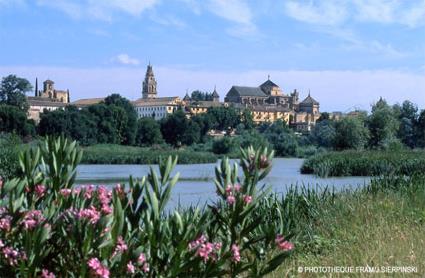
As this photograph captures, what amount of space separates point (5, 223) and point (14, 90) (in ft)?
378

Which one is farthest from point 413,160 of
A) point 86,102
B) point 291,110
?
point 86,102

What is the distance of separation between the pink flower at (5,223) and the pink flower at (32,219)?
Answer: 6cm

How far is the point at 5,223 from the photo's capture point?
258 centimetres

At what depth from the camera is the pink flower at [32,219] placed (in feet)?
8.29

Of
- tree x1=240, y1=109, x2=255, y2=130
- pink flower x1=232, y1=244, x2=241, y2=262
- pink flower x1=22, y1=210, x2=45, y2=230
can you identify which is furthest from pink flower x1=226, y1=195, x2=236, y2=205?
tree x1=240, y1=109, x2=255, y2=130

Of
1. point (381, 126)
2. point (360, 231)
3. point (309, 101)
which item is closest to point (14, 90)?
point (381, 126)

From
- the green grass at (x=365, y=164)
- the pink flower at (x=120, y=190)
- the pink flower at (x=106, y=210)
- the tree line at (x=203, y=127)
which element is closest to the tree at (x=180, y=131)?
the tree line at (x=203, y=127)

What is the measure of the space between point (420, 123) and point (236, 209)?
244 feet

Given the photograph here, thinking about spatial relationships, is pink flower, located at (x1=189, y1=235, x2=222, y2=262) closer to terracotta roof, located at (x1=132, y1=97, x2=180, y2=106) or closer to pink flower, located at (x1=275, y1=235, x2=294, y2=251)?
pink flower, located at (x1=275, y1=235, x2=294, y2=251)

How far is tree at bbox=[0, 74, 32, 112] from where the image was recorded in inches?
4323

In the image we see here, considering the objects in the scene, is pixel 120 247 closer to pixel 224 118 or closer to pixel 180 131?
pixel 180 131

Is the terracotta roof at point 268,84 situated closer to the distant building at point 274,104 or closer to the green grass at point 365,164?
the distant building at point 274,104

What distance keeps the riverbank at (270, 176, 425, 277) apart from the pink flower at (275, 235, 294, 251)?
4.74ft

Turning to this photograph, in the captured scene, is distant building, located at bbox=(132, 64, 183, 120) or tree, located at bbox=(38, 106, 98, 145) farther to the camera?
distant building, located at bbox=(132, 64, 183, 120)
